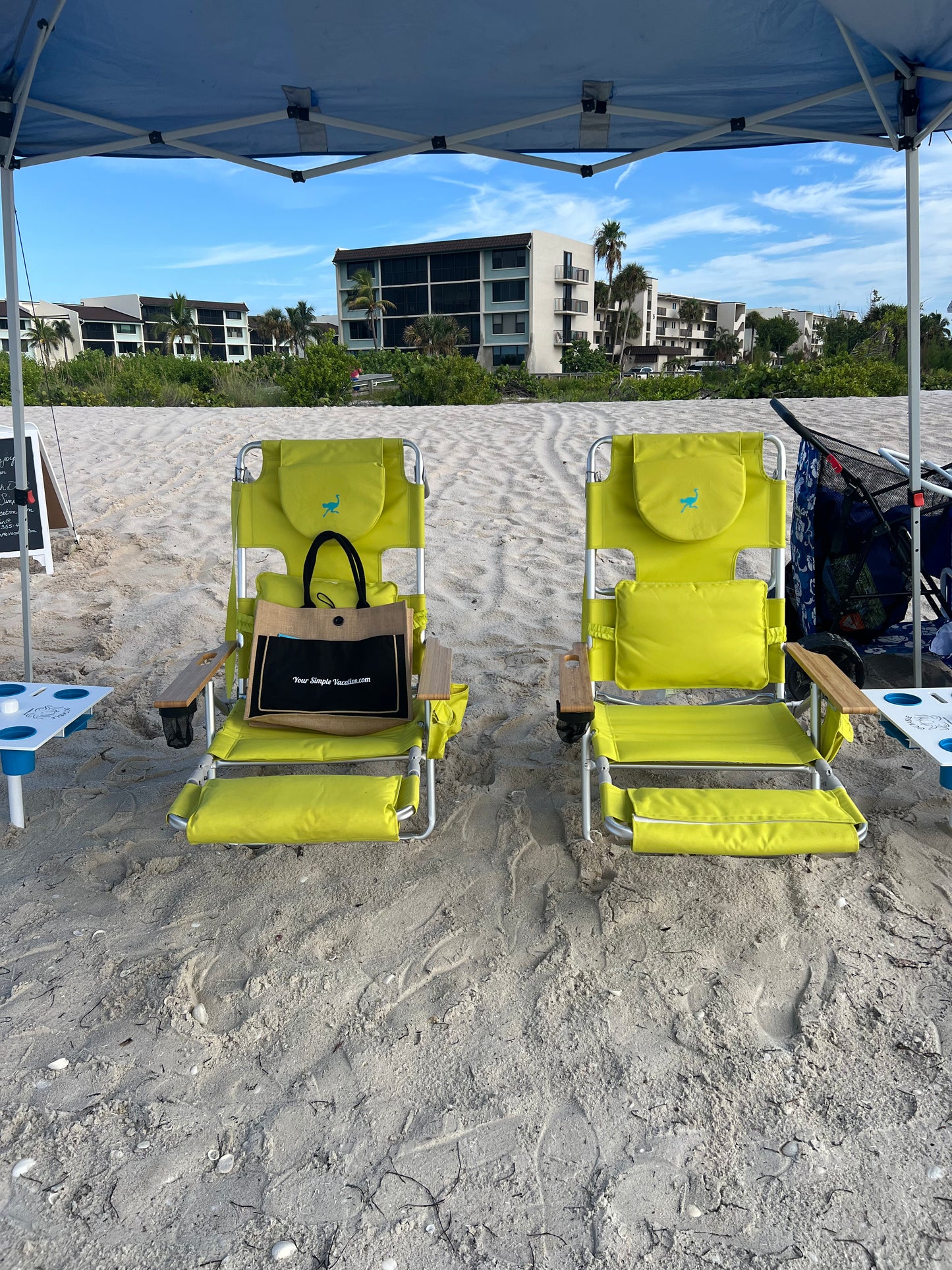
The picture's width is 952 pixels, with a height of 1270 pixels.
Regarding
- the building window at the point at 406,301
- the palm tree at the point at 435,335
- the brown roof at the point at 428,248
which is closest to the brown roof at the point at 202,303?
the brown roof at the point at 428,248

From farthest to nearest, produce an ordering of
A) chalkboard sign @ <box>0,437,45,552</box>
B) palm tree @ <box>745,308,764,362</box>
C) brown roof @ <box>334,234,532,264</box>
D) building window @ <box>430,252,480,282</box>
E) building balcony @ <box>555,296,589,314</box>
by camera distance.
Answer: palm tree @ <box>745,308,764,362</box> → building balcony @ <box>555,296,589,314</box> → building window @ <box>430,252,480,282</box> → brown roof @ <box>334,234,532,264</box> → chalkboard sign @ <box>0,437,45,552</box>

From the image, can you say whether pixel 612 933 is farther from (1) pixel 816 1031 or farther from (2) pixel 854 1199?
(2) pixel 854 1199

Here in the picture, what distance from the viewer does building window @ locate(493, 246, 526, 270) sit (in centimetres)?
4891

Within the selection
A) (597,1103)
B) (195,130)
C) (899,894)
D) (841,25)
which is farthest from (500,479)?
(597,1103)

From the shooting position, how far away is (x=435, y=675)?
113 inches

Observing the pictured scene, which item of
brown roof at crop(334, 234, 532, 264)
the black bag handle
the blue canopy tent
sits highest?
brown roof at crop(334, 234, 532, 264)

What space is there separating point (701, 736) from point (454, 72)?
270 cm

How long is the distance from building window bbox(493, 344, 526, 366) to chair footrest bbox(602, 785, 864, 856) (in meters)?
49.7

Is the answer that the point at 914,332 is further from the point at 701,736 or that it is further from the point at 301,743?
the point at 301,743

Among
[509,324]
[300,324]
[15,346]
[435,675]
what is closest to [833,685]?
[435,675]

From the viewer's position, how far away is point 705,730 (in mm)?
3062

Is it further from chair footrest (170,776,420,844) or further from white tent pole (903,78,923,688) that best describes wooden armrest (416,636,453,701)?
white tent pole (903,78,923,688)

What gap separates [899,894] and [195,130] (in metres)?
3.94

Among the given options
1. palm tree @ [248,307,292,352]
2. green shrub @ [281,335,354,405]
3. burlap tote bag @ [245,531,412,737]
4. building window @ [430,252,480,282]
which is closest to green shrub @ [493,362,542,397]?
green shrub @ [281,335,354,405]
